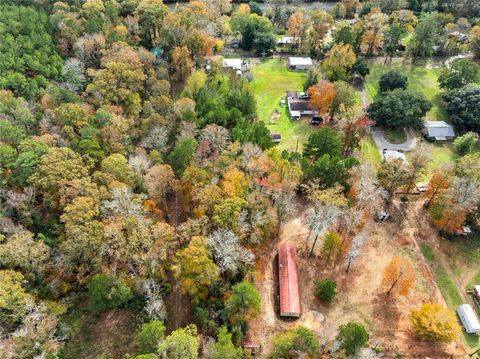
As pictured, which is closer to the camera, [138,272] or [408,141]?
[138,272]

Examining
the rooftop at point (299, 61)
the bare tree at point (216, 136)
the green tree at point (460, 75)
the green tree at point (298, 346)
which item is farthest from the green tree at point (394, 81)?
the green tree at point (298, 346)

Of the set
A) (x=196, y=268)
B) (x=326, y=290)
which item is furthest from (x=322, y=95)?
(x=196, y=268)

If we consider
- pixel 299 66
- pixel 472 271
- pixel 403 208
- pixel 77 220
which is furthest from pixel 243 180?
pixel 299 66

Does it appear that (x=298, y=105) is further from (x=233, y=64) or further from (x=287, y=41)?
(x=287, y=41)

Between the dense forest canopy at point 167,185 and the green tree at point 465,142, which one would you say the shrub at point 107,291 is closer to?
the dense forest canopy at point 167,185

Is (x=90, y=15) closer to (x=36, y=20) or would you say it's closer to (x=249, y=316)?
(x=36, y=20)

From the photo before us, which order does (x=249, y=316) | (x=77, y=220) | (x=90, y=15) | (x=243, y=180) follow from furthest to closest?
(x=90, y=15) → (x=243, y=180) → (x=77, y=220) → (x=249, y=316)
